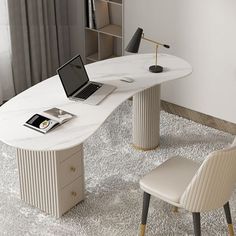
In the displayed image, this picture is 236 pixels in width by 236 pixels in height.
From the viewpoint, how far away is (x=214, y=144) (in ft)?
14.8

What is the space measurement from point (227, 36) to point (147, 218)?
1666 millimetres

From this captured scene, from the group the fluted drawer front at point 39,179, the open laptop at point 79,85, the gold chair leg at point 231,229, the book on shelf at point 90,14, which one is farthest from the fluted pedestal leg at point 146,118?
the book on shelf at point 90,14

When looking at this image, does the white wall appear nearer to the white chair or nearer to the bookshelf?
the bookshelf

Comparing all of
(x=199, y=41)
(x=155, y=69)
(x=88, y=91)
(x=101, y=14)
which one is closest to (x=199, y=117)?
(x=199, y=41)

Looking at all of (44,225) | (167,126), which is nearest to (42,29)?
(167,126)

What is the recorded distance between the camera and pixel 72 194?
3.69 m

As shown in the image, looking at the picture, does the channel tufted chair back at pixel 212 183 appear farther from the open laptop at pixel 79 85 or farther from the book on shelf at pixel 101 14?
the book on shelf at pixel 101 14

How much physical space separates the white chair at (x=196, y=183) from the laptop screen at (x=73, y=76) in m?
0.76

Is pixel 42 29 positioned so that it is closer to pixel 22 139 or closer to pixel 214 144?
pixel 214 144

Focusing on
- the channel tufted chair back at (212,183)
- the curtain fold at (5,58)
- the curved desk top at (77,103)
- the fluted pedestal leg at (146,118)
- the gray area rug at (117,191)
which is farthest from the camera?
the curtain fold at (5,58)

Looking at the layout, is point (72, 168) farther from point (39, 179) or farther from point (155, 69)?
point (155, 69)

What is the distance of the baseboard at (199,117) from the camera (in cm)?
478

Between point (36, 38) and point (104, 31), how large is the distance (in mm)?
608

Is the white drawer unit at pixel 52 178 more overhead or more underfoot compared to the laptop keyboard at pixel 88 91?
more underfoot
